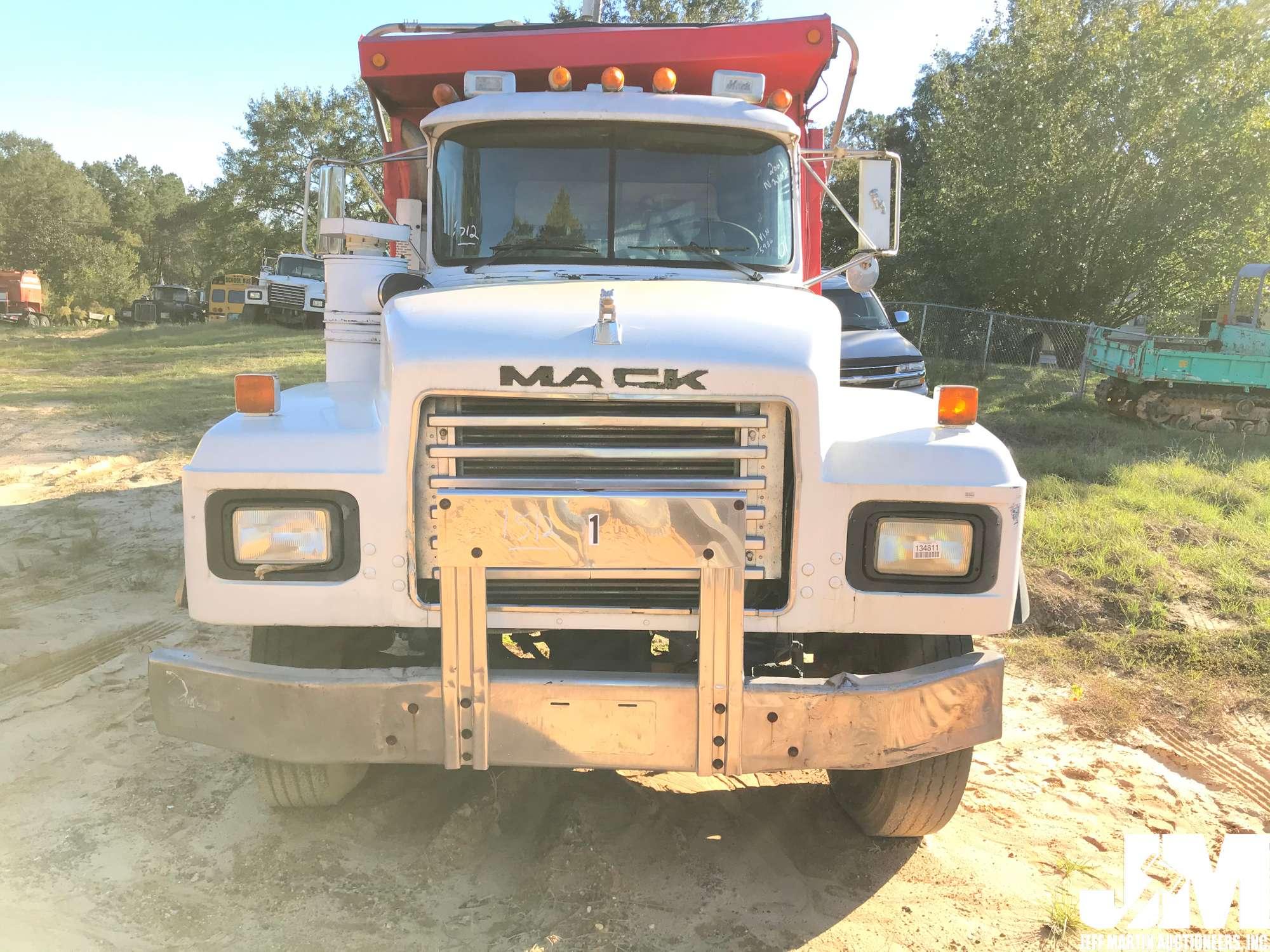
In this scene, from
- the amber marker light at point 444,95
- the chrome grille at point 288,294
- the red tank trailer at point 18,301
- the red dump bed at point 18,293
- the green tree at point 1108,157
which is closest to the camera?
the amber marker light at point 444,95

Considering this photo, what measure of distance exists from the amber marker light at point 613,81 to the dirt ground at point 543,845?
3.12 m

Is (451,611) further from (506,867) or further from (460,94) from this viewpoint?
(460,94)

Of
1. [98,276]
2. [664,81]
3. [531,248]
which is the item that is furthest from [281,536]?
[98,276]

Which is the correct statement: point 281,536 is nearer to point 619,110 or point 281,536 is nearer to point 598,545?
point 598,545

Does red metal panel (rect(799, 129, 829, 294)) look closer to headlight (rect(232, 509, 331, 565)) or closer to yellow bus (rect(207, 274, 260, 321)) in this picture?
headlight (rect(232, 509, 331, 565))

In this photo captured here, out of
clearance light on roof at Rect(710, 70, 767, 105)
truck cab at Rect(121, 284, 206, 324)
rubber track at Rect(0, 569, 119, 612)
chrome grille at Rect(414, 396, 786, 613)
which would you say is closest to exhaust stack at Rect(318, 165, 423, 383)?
chrome grille at Rect(414, 396, 786, 613)

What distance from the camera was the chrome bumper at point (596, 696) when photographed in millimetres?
2916

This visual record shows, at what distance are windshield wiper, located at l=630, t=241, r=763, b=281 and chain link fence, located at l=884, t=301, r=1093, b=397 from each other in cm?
1707

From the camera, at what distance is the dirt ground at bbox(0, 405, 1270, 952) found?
312 cm

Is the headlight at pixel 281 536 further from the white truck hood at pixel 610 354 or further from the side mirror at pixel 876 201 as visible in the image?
the side mirror at pixel 876 201

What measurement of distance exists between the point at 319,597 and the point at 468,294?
4.00ft

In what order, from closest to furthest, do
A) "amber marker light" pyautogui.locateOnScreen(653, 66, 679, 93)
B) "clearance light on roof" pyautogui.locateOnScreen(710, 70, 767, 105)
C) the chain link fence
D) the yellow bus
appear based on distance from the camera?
"amber marker light" pyautogui.locateOnScreen(653, 66, 679, 93), "clearance light on roof" pyautogui.locateOnScreen(710, 70, 767, 105), the chain link fence, the yellow bus

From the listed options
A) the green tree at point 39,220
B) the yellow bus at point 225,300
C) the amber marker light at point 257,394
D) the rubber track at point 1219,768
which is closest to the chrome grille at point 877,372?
the rubber track at point 1219,768

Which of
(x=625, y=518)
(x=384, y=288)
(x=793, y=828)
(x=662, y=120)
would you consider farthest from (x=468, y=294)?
(x=793, y=828)
